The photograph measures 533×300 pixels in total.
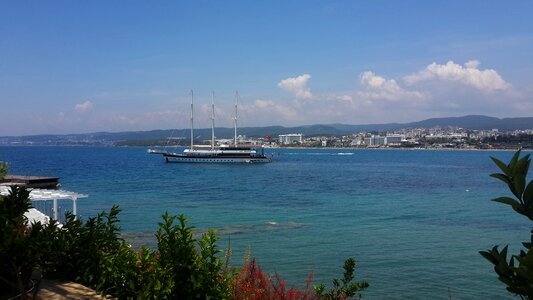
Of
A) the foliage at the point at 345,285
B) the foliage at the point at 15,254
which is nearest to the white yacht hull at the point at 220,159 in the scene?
the foliage at the point at 15,254

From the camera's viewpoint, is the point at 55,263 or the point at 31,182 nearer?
the point at 55,263

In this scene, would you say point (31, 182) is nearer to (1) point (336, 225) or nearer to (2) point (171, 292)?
(1) point (336, 225)

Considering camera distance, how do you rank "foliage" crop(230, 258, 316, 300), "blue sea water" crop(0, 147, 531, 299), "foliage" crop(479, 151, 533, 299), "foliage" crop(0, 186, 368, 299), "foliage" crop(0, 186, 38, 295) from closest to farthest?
"foliage" crop(479, 151, 533, 299), "foliage" crop(0, 186, 38, 295), "foliage" crop(0, 186, 368, 299), "foliage" crop(230, 258, 316, 300), "blue sea water" crop(0, 147, 531, 299)

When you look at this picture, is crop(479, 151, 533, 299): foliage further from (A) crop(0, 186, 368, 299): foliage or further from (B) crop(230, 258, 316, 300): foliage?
(B) crop(230, 258, 316, 300): foliage

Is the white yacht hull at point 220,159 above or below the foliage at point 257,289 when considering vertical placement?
below

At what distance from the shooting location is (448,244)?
66.0 feet

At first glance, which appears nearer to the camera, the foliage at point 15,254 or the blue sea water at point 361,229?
the foliage at point 15,254

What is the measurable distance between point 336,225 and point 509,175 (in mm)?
23191

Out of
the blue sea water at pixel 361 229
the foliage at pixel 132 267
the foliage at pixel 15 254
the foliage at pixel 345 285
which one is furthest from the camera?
the blue sea water at pixel 361 229

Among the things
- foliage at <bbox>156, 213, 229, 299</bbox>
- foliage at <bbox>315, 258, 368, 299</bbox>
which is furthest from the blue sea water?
foliage at <bbox>156, 213, 229, 299</bbox>

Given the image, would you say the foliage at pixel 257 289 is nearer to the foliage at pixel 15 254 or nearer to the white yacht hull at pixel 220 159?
the foliage at pixel 15 254

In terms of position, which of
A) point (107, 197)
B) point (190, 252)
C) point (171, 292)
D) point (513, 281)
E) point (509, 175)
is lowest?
point (107, 197)

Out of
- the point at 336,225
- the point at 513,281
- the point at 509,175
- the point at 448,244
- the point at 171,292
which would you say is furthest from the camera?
the point at 336,225

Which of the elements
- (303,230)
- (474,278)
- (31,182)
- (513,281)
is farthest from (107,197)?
(513,281)
